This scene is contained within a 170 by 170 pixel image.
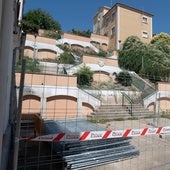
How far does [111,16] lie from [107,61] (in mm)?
16981

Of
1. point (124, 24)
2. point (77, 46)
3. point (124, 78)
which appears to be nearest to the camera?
point (124, 78)

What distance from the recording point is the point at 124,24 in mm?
36625

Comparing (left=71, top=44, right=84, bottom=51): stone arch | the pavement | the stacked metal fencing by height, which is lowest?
the pavement

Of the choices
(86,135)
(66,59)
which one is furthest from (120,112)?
(86,135)

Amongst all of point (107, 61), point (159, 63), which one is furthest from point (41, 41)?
point (159, 63)

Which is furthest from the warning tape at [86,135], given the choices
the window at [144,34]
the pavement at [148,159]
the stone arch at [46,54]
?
the window at [144,34]

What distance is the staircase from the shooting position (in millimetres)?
15418

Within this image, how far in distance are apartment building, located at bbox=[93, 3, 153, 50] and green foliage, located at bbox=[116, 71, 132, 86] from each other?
13196 millimetres

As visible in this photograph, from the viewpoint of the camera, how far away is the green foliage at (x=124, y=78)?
2157 centimetres

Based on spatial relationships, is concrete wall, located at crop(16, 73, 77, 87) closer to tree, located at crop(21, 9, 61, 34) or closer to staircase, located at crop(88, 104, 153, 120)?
staircase, located at crop(88, 104, 153, 120)

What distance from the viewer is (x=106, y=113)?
52.0 feet

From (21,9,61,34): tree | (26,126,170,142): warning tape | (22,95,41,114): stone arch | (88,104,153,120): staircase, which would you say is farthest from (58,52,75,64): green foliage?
(26,126,170,142): warning tape

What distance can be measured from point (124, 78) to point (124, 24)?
57.9 feet

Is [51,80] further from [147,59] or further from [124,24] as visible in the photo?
[124,24]
